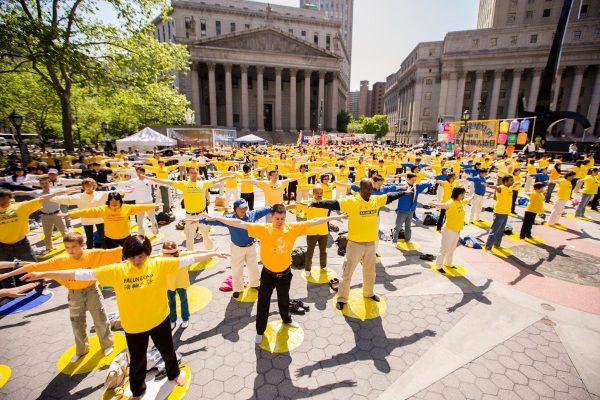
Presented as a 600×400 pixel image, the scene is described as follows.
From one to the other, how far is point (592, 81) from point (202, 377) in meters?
84.5

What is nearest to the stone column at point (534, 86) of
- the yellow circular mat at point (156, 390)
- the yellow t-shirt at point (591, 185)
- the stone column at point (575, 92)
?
the stone column at point (575, 92)

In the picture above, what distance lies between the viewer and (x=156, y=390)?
12.0ft

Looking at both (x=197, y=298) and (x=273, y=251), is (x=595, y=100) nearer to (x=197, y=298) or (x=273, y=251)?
(x=273, y=251)

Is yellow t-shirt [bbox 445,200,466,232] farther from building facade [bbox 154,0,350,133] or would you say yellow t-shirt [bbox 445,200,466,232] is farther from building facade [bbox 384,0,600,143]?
building facade [bbox 384,0,600,143]

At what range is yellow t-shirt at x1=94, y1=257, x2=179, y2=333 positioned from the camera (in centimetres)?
321

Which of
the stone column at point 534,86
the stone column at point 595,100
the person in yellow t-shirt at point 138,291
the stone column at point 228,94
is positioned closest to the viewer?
the person in yellow t-shirt at point 138,291

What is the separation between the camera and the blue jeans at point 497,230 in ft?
26.7

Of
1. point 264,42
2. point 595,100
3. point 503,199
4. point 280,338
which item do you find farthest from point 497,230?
point 595,100

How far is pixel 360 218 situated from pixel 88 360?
16.5ft

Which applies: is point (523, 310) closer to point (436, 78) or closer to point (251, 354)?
point (251, 354)

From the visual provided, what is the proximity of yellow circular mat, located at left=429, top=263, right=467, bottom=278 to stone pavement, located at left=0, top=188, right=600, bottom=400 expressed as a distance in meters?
0.23

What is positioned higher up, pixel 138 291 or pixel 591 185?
pixel 591 185

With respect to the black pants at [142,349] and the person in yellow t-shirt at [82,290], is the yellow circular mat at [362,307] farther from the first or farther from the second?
the person in yellow t-shirt at [82,290]

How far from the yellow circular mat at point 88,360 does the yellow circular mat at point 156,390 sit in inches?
28.7
